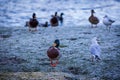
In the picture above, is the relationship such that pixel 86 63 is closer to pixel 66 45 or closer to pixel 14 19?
pixel 66 45

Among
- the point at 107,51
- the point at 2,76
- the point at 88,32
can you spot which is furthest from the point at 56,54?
the point at 88,32

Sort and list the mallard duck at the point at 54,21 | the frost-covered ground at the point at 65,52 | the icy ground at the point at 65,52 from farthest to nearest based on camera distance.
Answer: the mallard duck at the point at 54,21
the icy ground at the point at 65,52
the frost-covered ground at the point at 65,52

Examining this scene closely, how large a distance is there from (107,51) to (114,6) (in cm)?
3198

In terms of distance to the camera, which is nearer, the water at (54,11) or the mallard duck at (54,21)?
the mallard duck at (54,21)

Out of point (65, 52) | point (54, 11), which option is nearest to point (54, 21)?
point (65, 52)

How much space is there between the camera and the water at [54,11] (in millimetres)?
32906

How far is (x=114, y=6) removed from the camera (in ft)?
147

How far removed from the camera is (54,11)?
41750 mm

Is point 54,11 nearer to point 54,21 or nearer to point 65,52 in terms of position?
point 54,21

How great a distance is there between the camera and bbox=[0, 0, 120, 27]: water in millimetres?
32906

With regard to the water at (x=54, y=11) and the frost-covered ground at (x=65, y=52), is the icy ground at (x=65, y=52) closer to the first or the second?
the frost-covered ground at (x=65, y=52)

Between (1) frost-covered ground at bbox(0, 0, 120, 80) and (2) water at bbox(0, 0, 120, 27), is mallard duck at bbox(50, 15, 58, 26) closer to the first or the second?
(1) frost-covered ground at bbox(0, 0, 120, 80)

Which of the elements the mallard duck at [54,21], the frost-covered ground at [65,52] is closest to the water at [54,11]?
the mallard duck at [54,21]

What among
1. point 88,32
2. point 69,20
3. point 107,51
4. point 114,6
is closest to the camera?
point 107,51
